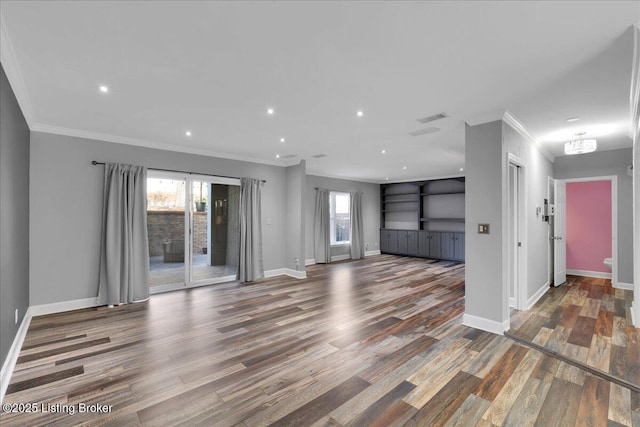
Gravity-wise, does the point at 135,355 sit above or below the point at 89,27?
below

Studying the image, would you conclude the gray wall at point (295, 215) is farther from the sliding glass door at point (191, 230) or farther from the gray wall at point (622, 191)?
the gray wall at point (622, 191)

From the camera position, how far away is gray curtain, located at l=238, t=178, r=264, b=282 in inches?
228

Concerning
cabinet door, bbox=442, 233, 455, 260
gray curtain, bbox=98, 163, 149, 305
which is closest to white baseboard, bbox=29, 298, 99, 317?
gray curtain, bbox=98, 163, 149, 305

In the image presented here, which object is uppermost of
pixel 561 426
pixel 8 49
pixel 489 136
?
pixel 8 49

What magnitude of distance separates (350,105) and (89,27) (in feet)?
7.43

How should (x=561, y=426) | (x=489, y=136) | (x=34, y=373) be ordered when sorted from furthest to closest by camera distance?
1. (x=489, y=136)
2. (x=34, y=373)
3. (x=561, y=426)

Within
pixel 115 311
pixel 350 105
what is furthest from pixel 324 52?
pixel 115 311

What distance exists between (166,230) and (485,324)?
517cm

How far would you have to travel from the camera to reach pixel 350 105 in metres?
3.17

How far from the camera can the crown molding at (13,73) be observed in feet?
6.48

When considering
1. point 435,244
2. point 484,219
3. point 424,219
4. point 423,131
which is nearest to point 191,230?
point 423,131

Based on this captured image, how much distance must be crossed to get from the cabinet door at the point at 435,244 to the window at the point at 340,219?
2558 mm

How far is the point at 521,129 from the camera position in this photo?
12.6ft

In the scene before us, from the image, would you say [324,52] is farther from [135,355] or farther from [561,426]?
[135,355]
